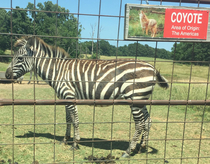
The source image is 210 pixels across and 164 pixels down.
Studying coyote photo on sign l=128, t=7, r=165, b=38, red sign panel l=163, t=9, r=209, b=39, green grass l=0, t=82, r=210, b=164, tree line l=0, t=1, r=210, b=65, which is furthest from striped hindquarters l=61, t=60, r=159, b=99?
coyote photo on sign l=128, t=7, r=165, b=38

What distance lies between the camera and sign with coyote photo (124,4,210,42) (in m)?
2.52

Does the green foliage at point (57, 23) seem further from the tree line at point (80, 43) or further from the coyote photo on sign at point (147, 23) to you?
the coyote photo on sign at point (147, 23)

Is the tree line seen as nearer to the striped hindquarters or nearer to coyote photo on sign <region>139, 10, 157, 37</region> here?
coyote photo on sign <region>139, 10, 157, 37</region>

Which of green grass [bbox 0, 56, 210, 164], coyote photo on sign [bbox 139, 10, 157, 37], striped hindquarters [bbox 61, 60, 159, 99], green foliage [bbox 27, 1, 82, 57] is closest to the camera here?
coyote photo on sign [bbox 139, 10, 157, 37]

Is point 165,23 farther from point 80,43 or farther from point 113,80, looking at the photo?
point 113,80

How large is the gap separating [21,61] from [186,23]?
12.8 ft

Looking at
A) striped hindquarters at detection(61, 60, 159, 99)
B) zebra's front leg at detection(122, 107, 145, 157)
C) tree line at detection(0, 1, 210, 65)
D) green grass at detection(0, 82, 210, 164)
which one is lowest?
green grass at detection(0, 82, 210, 164)

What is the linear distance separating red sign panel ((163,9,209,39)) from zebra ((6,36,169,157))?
1.62m

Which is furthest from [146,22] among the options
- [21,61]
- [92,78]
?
[21,61]

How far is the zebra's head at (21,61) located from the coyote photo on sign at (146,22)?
2.98 meters

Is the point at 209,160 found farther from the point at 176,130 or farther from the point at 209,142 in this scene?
the point at 176,130

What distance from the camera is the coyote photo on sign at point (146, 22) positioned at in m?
2.51

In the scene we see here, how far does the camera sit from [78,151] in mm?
4301

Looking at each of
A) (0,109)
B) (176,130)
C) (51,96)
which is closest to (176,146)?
(176,130)
